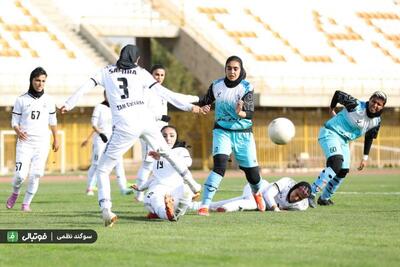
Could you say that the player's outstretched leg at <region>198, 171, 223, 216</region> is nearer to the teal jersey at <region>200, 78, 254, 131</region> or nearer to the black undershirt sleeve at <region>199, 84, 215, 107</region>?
the teal jersey at <region>200, 78, 254, 131</region>

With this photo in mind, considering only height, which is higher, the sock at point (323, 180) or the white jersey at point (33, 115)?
the white jersey at point (33, 115)

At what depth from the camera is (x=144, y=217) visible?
16266 millimetres

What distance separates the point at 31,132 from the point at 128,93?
14.8 feet

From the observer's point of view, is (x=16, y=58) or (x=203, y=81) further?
(x=203, y=81)

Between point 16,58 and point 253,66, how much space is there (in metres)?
10.6

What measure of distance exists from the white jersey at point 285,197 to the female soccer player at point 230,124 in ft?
2.28

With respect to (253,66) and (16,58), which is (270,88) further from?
(16,58)

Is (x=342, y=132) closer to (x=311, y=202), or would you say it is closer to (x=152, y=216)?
(x=311, y=202)

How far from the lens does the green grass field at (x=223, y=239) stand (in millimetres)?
10617

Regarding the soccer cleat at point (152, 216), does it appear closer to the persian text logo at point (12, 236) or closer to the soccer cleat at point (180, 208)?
the soccer cleat at point (180, 208)

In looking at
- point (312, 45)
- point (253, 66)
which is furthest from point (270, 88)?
point (312, 45)

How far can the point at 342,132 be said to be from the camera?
63.2ft

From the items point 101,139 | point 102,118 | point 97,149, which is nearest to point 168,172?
point 101,139

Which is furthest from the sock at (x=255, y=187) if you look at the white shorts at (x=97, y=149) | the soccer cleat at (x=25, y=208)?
the white shorts at (x=97, y=149)
